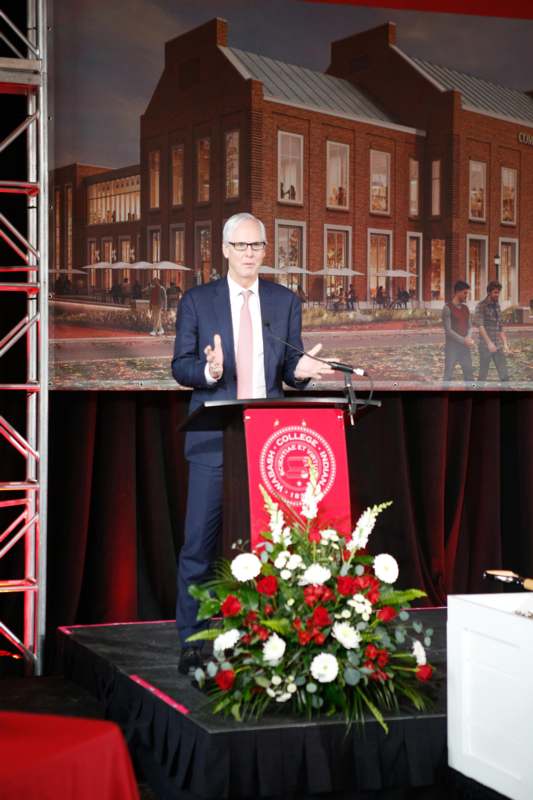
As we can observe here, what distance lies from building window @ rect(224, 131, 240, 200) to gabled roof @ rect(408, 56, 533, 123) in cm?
115

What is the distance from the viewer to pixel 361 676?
329 cm

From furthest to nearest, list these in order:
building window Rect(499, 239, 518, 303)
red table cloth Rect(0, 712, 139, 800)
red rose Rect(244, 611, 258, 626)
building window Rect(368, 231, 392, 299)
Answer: building window Rect(499, 239, 518, 303), building window Rect(368, 231, 392, 299), red rose Rect(244, 611, 258, 626), red table cloth Rect(0, 712, 139, 800)

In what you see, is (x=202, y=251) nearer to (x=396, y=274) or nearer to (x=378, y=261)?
(x=378, y=261)

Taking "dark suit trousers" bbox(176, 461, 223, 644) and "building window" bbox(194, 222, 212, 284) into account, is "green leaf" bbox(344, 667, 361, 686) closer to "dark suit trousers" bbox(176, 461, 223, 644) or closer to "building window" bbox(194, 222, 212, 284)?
"dark suit trousers" bbox(176, 461, 223, 644)

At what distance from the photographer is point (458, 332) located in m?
5.82

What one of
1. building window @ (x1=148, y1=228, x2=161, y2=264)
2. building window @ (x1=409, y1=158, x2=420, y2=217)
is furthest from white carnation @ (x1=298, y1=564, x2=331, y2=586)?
building window @ (x1=409, y1=158, x2=420, y2=217)

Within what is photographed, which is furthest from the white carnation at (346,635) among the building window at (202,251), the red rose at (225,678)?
the building window at (202,251)

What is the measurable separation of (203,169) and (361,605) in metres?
2.86

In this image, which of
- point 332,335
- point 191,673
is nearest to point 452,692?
point 191,673

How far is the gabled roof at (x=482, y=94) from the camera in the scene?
587cm

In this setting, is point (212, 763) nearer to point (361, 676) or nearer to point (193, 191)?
point (361, 676)

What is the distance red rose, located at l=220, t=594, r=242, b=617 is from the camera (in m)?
3.27


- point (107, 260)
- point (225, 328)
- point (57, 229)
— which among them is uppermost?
point (57, 229)

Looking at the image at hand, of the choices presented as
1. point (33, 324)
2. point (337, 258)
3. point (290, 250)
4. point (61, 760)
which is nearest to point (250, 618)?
point (61, 760)
